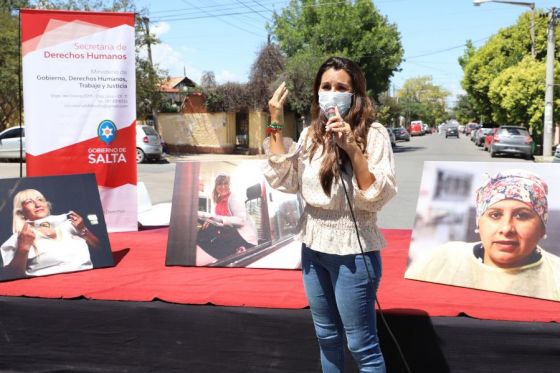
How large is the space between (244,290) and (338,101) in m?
1.59

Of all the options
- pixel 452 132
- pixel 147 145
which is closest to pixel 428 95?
pixel 452 132

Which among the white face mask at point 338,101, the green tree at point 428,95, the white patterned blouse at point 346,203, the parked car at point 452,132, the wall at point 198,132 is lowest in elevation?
the white patterned blouse at point 346,203

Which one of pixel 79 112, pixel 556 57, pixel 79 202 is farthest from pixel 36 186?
pixel 556 57

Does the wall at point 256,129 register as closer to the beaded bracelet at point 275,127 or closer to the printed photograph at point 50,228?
the printed photograph at point 50,228

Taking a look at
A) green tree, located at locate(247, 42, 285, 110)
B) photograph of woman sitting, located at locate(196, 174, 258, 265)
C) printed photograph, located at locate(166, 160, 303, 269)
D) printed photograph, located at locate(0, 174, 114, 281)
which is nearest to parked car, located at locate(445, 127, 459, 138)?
green tree, located at locate(247, 42, 285, 110)

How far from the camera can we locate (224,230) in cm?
404

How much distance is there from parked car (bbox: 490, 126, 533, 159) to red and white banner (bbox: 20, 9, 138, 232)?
847 inches

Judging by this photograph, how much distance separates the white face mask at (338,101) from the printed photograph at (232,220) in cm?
188

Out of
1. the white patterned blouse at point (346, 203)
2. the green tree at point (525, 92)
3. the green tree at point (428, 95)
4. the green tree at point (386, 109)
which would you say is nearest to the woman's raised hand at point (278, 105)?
the white patterned blouse at point (346, 203)

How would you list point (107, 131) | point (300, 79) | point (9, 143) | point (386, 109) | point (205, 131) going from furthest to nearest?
point (386, 109) < point (205, 131) < point (300, 79) < point (9, 143) < point (107, 131)

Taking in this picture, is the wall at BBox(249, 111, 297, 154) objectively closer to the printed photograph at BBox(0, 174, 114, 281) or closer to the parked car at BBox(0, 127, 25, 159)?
the parked car at BBox(0, 127, 25, 159)

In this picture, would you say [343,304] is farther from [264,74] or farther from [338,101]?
[264,74]

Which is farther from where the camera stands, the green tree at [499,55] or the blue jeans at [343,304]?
the green tree at [499,55]

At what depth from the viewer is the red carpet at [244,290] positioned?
9.71ft
